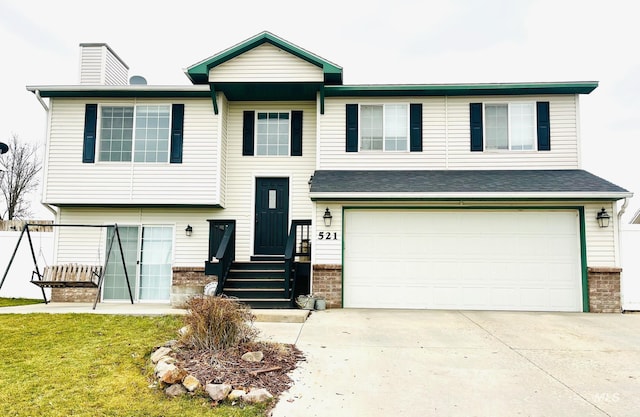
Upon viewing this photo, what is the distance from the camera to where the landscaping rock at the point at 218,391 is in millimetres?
4023

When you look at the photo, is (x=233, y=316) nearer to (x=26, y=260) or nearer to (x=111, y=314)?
(x=111, y=314)

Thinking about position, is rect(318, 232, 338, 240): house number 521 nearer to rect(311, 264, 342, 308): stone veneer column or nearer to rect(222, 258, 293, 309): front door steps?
rect(311, 264, 342, 308): stone veneer column

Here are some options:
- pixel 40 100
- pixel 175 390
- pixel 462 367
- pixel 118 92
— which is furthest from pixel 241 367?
pixel 40 100

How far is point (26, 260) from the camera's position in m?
11.8

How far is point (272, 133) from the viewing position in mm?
11516

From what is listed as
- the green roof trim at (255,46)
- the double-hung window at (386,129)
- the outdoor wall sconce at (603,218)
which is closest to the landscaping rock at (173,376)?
the double-hung window at (386,129)

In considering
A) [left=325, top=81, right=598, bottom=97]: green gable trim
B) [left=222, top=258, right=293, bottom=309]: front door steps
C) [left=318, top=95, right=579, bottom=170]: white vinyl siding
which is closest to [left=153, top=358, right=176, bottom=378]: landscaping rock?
[left=222, top=258, right=293, bottom=309]: front door steps

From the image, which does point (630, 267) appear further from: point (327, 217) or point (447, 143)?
point (327, 217)

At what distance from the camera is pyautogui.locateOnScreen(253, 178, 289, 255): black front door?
1105cm

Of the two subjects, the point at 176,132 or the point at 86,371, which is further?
the point at 176,132

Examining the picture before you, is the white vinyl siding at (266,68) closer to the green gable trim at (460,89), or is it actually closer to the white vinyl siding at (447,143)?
the green gable trim at (460,89)

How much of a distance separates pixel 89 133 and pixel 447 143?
29.3ft

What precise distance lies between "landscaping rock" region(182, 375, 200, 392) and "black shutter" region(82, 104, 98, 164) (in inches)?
331

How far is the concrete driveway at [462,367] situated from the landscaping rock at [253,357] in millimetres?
499
